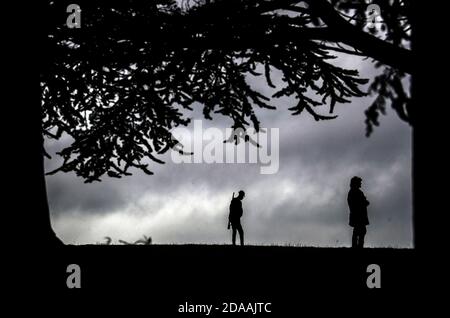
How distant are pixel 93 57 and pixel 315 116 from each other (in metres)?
4.56

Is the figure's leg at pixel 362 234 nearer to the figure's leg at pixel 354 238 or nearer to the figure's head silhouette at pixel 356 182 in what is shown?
the figure's leg at pixel 354 238

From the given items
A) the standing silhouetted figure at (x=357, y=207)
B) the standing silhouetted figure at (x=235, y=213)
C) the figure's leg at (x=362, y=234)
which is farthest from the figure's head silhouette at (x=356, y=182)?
the standing silhouetted figure at (x=235, y=213)

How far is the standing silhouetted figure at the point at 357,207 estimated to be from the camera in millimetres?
12789

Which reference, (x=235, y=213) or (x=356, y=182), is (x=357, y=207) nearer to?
(x=356, y=182)

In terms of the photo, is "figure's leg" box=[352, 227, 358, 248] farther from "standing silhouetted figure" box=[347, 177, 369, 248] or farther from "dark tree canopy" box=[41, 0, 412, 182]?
"dark tree canopy" box=[41, 0, 412, 182]

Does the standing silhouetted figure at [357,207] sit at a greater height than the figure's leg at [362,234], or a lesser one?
greater

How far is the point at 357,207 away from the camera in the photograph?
12773 mm

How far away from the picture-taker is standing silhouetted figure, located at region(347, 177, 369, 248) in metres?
12.8

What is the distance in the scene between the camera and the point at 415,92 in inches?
242

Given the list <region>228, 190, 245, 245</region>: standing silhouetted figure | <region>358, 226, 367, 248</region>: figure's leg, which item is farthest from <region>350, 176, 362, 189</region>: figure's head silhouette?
<region>228, 190, 245, 245</region>: standing silhouetted figure

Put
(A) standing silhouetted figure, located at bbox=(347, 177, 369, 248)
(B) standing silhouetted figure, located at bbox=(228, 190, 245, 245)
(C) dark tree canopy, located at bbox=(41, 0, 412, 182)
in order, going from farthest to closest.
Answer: (B) standing silhouetted figure, located at bbox=(228, 190, 245, 245) → (A) standing silhouetted figure, located at bbox=(347, 177, 369, 248) → (C) dark tree canopy, located at bbox=(41, 0, 412, 182)
